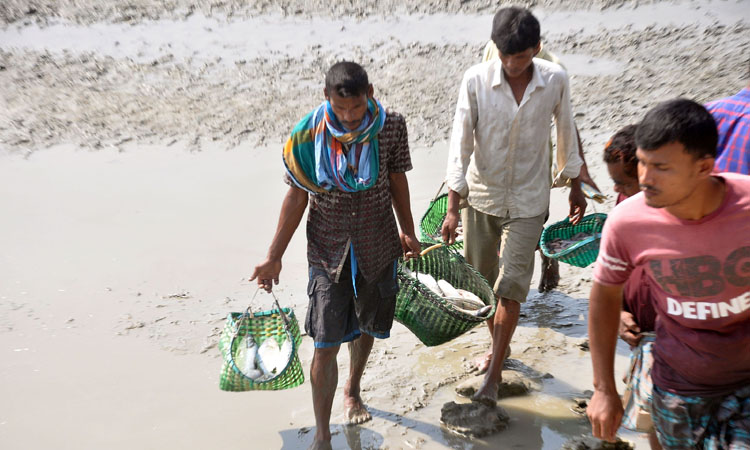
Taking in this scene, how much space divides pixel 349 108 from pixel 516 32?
3.23ft

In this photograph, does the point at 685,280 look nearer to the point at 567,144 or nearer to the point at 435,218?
Answer: the point at 567,144

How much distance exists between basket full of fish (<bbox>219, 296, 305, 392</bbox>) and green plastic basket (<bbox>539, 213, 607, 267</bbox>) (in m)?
1.75

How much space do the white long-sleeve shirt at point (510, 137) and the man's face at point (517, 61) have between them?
86 millimetres

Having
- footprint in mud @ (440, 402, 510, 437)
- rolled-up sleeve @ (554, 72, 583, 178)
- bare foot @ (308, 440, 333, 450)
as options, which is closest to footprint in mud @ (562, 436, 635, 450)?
footprint in mud @ (440, 402, 510, 437)

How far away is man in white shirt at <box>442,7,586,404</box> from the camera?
408 centimetres

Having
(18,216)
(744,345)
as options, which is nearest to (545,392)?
(744,345)

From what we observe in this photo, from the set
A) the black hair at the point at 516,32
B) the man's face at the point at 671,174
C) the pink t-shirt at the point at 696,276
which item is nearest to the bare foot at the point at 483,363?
the black hair at the point at 516,32

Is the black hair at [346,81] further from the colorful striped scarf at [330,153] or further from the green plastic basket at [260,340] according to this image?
the green plastic basket at [260,340]

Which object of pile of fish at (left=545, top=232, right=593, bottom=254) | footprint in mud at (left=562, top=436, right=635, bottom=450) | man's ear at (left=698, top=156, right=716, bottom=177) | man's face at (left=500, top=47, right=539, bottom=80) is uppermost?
man's face at (left=500, top=47, right=539, bottom=80)

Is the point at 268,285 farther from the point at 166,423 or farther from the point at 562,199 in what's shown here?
the point at 562,199

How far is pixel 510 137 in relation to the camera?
4125 mm

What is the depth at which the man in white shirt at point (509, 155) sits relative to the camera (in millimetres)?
4078

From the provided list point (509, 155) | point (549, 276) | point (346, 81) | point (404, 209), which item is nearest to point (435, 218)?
point (549, 276)

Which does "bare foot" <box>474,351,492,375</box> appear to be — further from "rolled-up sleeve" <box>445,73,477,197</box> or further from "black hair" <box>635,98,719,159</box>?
"black hair" <box>635,98,719,159</box>
